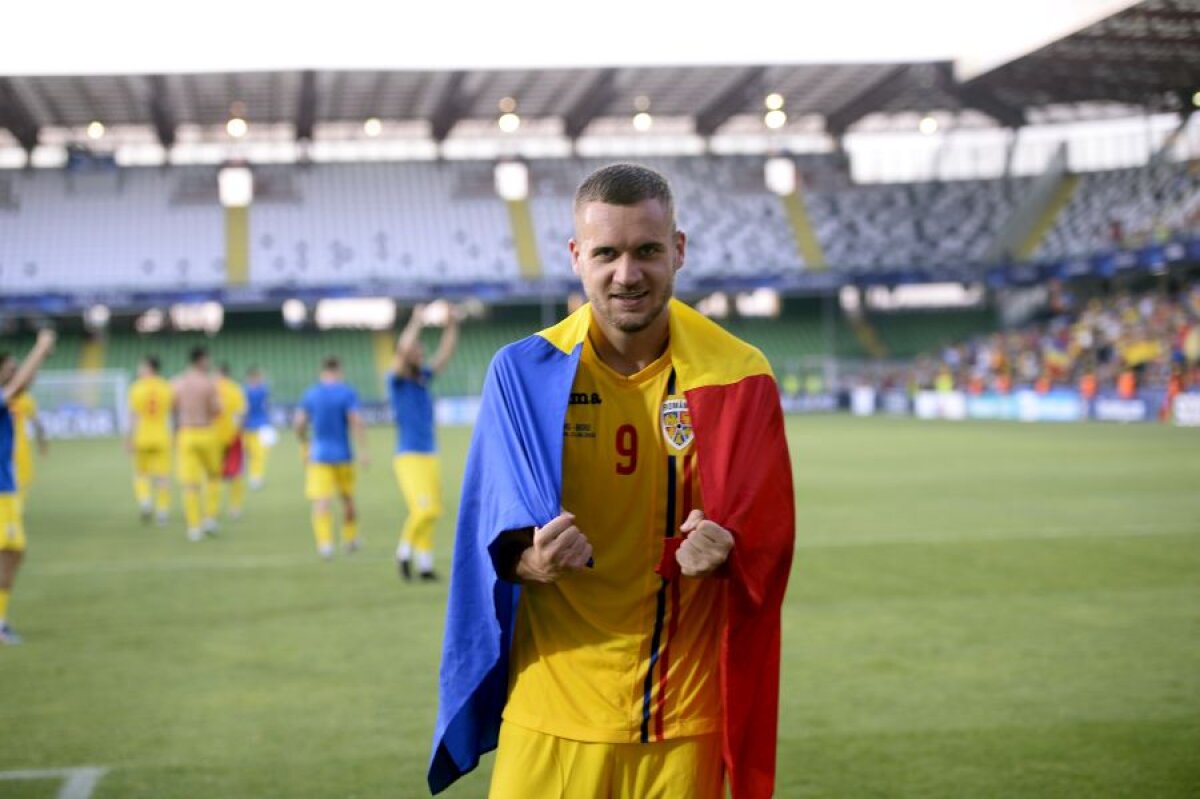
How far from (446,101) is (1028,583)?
45800mm

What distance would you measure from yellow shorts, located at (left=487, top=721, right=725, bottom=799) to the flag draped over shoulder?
0.10m

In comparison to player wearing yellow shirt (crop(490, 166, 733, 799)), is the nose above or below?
above

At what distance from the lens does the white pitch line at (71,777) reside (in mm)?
6504

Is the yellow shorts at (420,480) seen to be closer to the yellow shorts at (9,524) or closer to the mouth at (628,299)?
the yellow shorts at (9,524)

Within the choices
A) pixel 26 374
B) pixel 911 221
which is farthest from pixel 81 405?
pixel 26 374

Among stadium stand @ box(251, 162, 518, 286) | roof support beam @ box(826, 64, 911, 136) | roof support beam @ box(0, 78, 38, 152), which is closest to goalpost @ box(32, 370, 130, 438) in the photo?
stadium stand @ box(251, 162, 518, 286)

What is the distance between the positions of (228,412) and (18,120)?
41.0m

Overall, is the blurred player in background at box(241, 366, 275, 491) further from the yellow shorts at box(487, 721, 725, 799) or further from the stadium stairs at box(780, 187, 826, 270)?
the stadium stairs at box(780, 187, 826, 270)

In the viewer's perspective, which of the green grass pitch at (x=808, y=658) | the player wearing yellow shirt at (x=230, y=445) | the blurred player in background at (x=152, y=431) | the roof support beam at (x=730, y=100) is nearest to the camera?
the green grass pitch at (x=808, y=658)

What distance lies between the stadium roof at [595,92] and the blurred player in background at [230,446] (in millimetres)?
28307

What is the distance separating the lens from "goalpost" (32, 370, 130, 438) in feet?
159

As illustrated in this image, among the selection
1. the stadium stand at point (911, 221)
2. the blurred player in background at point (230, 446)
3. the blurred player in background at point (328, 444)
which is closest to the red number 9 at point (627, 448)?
the blurred player in background at point (328, 444)

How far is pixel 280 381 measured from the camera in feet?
184

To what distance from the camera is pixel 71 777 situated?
6.76 metres
